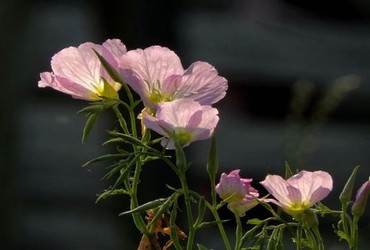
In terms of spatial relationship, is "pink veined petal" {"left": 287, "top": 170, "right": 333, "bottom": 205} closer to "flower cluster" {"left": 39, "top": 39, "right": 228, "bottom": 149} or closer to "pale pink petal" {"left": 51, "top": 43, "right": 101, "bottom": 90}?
"flower cluster" {"left": 39, "top": 39, "right": 228, "bottom": 149}

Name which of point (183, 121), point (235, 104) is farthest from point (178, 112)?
point (235, 104)

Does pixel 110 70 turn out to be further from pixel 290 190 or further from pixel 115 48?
pixel 290 190

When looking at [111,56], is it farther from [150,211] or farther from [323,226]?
[323,226]

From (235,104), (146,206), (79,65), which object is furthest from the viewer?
(235,104)

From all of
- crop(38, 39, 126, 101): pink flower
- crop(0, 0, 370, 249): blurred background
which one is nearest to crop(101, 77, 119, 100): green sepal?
crop(38, 39, 126, 101): pink flower

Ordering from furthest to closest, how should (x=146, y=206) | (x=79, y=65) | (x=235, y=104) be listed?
(x=235, y=104) → (x=79, y=65) → (x=146, y=206)

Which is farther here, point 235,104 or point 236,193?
point 235,104
